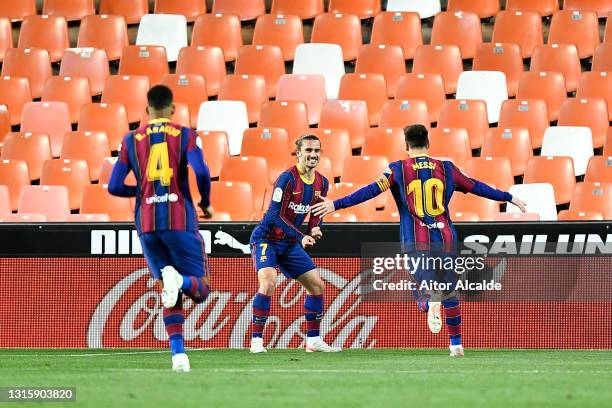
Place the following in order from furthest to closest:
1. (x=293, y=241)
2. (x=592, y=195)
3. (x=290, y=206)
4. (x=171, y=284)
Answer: (x=592, y=195) < (x=293, y=241) < (x=290, y=206) < (x=171, y=284)

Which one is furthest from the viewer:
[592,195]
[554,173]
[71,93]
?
[71,93]

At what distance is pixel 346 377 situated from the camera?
800cm

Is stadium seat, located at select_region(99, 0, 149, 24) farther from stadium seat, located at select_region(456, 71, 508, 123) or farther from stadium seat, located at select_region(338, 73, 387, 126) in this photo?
stadium seat, located at select_region(456, 71, 508, 123)

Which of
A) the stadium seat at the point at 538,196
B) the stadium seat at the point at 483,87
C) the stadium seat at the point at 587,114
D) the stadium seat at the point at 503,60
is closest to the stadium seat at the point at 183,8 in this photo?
the stadium seat at the point at 503,60

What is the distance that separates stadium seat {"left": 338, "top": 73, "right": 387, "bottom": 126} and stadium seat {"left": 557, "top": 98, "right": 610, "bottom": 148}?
210 cm

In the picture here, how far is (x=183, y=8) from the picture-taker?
1775cm

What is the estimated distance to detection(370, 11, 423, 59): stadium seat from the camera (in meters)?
16.7

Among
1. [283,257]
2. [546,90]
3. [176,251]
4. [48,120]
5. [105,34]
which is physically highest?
[105,34]

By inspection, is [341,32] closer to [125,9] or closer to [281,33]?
[281,33]

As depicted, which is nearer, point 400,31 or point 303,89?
point 303,89

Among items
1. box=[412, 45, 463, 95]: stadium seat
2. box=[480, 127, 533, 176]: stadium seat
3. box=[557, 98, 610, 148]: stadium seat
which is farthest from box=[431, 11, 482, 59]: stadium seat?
box=[480, 127, 533, 176]: stadium seat

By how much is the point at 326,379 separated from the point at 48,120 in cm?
875

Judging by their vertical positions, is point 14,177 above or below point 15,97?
below

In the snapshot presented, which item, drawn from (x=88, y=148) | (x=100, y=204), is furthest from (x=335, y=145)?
(x=88, y=148)
